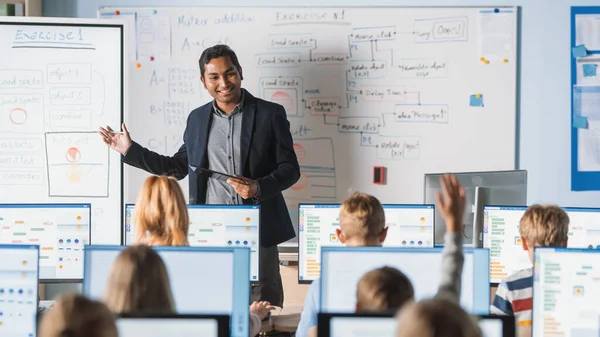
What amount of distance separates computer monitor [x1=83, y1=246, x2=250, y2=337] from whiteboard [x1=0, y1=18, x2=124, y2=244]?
2.54 meters

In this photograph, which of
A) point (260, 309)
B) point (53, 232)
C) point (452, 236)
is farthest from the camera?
point (53, 232)

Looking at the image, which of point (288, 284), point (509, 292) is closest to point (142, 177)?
point (288, 284)

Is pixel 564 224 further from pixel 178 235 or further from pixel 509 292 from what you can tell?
pixel 178 235

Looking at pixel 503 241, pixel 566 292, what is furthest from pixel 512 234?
pixel 566 292

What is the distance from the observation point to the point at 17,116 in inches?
193

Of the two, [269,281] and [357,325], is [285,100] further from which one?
[357,325]

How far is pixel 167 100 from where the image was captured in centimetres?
514

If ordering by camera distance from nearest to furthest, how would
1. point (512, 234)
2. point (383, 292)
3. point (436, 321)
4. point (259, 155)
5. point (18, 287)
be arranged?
1. point (436, 321)
2. point (383, 292)
3. point (18, 287)
4. point (512, 234)
5. point (259, 155)

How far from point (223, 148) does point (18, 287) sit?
6.18 ft

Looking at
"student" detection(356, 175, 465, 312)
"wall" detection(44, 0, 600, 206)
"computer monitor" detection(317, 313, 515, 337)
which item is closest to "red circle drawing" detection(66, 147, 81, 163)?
"wall" detection(44, 0, 600, 206)

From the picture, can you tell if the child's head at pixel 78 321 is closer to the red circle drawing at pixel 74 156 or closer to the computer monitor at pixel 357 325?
the computer monitor at pixel 357 325

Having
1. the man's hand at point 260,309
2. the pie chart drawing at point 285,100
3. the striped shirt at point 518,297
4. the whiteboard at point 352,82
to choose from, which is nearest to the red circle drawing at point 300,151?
the whiteboard at point 352,82

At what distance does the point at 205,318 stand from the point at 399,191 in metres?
3.65

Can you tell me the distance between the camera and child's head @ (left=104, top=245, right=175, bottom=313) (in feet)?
6.29
